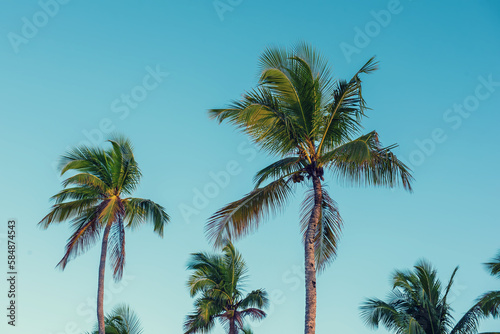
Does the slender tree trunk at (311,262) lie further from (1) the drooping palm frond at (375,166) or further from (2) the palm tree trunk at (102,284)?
(2) the palm tree trunk at (102,284)

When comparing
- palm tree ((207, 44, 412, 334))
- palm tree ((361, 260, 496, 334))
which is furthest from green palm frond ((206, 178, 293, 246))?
palm tree ((361, 260, 496, 334))

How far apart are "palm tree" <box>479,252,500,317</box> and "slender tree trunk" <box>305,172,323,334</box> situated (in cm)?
929

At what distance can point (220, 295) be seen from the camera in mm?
28188

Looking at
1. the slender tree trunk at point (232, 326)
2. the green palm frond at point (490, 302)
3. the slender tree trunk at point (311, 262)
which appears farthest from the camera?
the slender tree trunk at point (232, 326)

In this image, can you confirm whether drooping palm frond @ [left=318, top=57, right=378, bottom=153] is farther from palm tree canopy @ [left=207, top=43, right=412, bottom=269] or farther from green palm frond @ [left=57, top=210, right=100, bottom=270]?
green palm frond @ [left=57, top=210, right=100, bottom=270]

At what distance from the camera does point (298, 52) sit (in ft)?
53.5

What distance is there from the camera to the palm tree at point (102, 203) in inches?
893

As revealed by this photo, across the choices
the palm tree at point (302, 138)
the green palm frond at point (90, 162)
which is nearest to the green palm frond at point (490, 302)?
the palm tree at point (302, 138)

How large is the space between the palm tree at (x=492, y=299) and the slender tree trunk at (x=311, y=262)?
9.29 m

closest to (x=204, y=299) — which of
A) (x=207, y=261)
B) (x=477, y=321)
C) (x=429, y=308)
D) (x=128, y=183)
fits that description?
(x=207, y=261)

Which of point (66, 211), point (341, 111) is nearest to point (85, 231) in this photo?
point (66, 211)

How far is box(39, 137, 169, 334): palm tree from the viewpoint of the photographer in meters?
22.7

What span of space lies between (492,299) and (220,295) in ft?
42.2

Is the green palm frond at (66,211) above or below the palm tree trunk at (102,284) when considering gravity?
above
